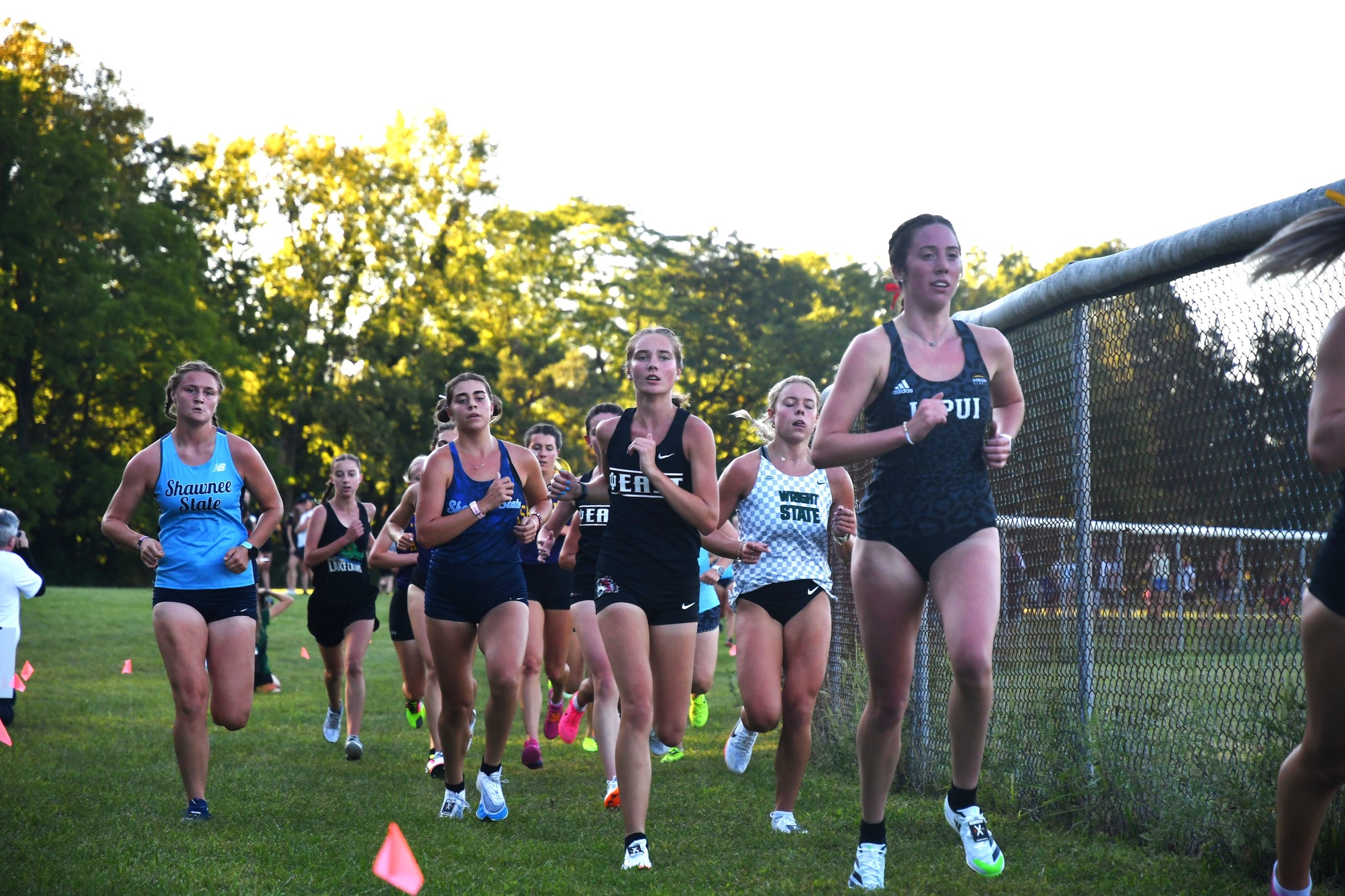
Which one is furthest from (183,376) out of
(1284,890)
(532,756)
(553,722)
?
(1284,890)

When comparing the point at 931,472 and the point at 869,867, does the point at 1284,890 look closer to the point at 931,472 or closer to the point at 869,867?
the point at 869,867

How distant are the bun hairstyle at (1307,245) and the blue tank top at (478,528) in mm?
4322

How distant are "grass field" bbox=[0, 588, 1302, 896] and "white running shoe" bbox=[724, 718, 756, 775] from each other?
0.62 ft

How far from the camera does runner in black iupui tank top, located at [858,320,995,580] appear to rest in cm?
519

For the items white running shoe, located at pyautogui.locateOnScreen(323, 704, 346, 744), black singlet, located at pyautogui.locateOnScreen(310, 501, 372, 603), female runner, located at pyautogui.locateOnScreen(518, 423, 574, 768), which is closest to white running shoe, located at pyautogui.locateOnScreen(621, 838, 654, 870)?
female runner, located at pyautogui.locateOnScreen(518, 423, 574, 768)

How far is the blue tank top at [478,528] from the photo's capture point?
7.36 meters

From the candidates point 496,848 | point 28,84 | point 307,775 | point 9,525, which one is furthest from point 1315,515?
point 28,84

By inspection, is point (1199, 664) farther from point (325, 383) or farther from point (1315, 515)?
point (325, 383)

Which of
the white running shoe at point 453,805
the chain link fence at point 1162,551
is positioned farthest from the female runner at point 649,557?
the chain link fence at point 1162,551

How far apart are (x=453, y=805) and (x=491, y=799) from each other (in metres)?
0.24

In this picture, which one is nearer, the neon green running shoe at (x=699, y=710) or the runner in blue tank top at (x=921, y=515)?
the runner in blue tank top at (x=921, y=515)

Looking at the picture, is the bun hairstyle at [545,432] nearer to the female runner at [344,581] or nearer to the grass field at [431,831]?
the female runner at [344,581]

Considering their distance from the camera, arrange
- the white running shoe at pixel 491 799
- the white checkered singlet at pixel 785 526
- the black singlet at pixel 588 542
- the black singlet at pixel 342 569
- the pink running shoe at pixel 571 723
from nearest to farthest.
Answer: the white checkered singlet at pixel 785 526 → the white running shoe at pixel 491 799 → the black singlet at pixel 588 542 → the black singlet at pixel 342 569 → the pink running shoe at pixel 571 723

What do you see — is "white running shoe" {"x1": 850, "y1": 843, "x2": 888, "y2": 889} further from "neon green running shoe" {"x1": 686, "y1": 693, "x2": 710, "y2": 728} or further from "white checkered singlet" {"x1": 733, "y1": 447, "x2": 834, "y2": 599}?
"neon green running shoe" {"x1": 686, "y1": 693, "x2": 710, "y2": 728}
